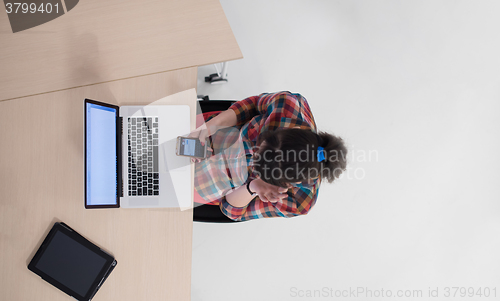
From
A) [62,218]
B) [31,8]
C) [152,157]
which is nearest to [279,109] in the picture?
[152,157]

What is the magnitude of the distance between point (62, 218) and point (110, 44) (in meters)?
0.65

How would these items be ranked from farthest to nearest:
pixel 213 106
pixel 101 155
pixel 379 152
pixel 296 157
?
pixel 379 152 → pixel 213 106 → pixel 101 155 → pixel 296 157

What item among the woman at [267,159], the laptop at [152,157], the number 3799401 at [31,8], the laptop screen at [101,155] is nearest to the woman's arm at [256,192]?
the woman at [267,159]

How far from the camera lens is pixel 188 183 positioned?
0.93 m

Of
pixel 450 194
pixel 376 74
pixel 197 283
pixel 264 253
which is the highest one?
pixel 376 74

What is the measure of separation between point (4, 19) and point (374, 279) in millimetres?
2203

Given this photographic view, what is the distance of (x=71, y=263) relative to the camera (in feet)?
2.89

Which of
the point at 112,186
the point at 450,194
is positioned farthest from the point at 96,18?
the point at 450,194

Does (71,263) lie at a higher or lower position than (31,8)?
lower

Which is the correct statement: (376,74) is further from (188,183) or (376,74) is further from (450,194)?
(188,183)

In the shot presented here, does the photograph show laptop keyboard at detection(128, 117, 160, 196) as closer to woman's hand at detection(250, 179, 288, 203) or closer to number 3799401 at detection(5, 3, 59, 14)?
woman's hand at detection(250, 179, 288, 203)

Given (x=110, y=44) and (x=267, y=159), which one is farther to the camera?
(x=110, y=44)

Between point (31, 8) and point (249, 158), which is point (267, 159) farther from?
point (31, 8)

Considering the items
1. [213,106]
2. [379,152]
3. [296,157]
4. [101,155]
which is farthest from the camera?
[379,152]
